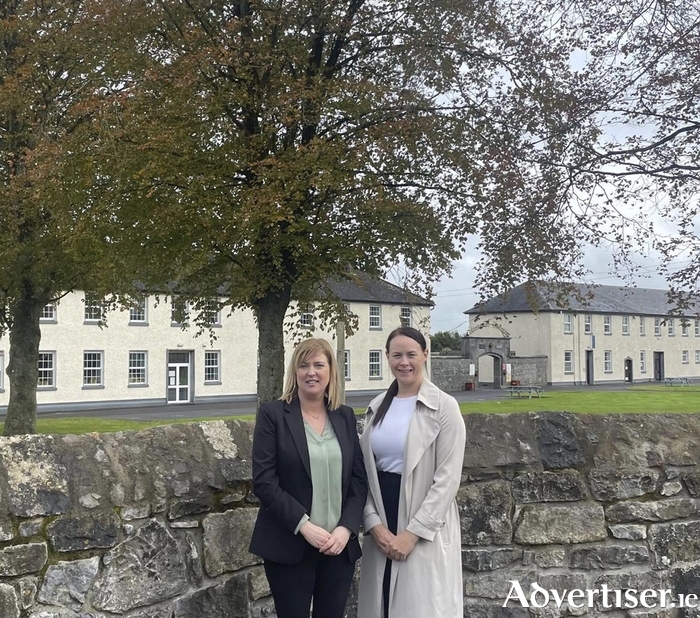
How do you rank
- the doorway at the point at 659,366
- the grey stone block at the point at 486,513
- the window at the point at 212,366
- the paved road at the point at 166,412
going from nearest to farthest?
the grey stone block at the point at 486,513 < the paved road at the point at 166,412 < the window at the point at 212,366 < the doorway at the point at 659,366

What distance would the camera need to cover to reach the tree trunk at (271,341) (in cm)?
1532

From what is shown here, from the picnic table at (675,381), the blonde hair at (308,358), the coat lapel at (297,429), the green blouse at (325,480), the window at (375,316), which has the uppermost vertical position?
the window at (375,316)

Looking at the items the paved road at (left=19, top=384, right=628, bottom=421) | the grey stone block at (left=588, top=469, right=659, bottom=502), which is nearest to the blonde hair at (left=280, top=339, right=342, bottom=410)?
the grey stone block at (left=588, top=469, right=659, bottom=502)

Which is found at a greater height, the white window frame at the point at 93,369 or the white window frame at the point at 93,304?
the white window frame at the point at 93,304

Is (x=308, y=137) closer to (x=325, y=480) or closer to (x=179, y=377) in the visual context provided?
(x=325, y=480)

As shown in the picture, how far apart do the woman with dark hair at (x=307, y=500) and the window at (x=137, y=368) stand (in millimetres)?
36127

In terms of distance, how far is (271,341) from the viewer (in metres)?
15.9

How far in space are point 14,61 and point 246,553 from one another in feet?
55.9

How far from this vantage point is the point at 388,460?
3.53m

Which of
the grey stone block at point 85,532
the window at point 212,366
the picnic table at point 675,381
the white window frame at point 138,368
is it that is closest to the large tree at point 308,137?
the grey stone block at point 85,532

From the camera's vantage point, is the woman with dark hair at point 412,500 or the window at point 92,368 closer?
the woman with dark hair at point 412,500

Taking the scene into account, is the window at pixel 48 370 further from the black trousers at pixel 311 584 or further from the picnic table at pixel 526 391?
the black trousers at pixel 311 584

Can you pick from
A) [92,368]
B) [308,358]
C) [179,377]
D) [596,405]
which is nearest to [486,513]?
[308,358]

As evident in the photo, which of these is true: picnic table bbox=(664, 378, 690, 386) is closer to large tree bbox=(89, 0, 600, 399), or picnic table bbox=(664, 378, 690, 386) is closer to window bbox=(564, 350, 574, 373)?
window bbox=(564, 350, 574, 373)
